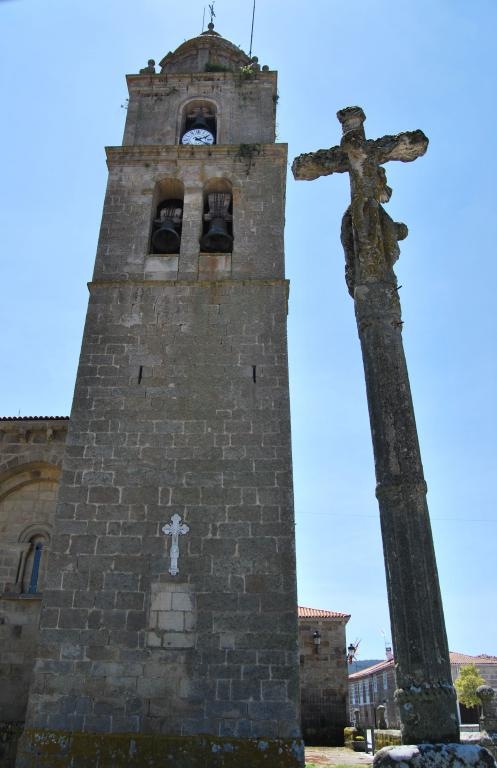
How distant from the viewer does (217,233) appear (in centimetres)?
1095

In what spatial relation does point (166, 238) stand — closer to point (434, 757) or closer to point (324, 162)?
point (324, 162)

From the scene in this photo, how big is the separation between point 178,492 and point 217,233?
4830 mm

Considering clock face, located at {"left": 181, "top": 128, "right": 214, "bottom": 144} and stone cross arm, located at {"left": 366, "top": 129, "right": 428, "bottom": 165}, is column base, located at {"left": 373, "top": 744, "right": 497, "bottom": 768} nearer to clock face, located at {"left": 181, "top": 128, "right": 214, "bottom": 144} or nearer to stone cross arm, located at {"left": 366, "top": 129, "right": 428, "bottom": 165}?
stone cross arm, located at {"left": 366, "top": 129, "right": 428, "bottom": 165}

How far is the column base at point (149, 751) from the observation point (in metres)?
6.84

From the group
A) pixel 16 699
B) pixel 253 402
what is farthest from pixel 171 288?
pixel 16 699

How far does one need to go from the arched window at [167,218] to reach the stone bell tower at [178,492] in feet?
0.13

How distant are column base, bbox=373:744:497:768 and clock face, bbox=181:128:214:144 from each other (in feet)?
40.1

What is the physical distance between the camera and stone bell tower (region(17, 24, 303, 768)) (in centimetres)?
718

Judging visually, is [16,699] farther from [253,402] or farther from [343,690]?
[343,690]

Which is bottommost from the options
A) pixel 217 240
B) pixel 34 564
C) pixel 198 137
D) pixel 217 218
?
pixel 34 564

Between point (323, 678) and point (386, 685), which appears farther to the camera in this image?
point (386, 685)

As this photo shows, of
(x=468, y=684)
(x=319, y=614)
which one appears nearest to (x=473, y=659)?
(x=468, y=684)

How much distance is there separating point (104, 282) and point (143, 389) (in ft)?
7.35

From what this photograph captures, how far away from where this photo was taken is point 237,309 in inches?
399
